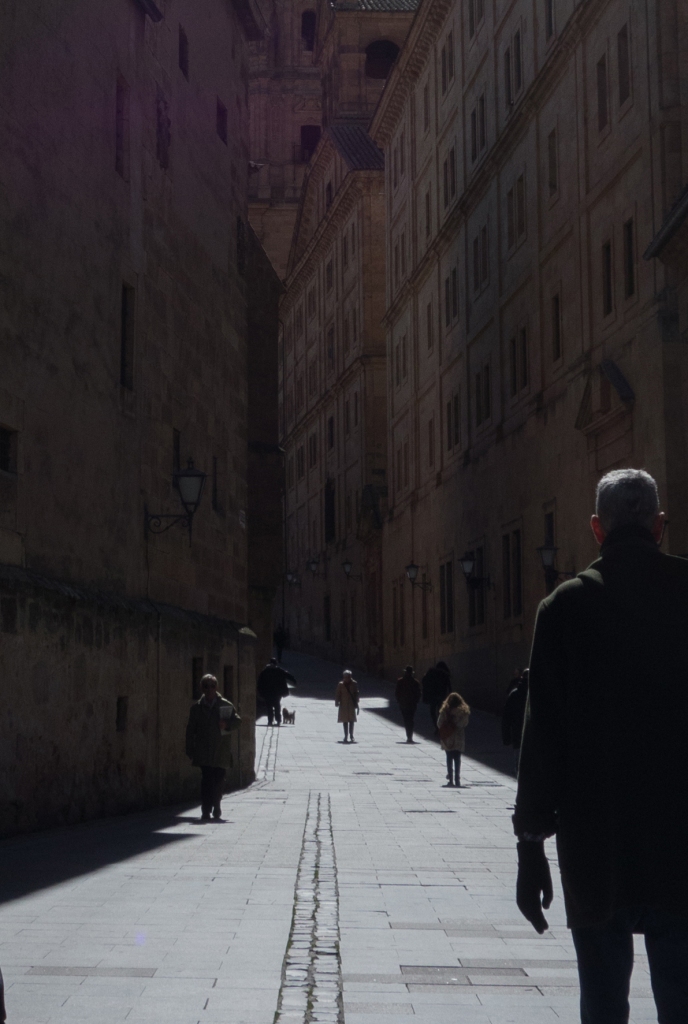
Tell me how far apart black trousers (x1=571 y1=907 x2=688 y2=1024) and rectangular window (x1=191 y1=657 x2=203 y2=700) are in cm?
1676

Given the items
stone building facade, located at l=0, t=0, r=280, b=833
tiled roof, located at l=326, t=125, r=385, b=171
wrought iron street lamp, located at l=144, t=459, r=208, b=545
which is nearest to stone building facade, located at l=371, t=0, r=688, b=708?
tiled roof, located at l=326, t=125, r=385, b=171

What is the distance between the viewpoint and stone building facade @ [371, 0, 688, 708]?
85.1ft

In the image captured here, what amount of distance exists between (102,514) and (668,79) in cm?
1360

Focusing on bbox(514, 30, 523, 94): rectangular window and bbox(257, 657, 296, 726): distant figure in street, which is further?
bbox(514, 30, 523, 94): rectangular window

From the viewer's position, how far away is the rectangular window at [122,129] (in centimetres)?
1869

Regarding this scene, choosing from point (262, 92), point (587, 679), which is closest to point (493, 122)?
point (587, 679)

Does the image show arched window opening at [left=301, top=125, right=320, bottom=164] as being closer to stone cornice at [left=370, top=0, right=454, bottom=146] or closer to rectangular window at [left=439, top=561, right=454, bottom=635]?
stone cornice at [left=370, top=0, right=454, bottom=146]

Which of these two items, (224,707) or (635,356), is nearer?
(224,707)

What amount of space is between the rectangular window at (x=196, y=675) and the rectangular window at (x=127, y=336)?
13.2 feet

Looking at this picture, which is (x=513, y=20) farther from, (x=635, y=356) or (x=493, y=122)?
(x=635, y=356)

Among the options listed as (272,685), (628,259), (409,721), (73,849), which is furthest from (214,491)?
(272,685)

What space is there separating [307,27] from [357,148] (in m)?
24.9

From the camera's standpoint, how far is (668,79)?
2542 centimetres

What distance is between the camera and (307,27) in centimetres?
8700
